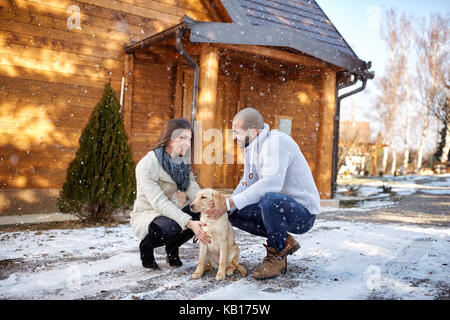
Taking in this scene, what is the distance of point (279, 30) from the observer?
732 cm

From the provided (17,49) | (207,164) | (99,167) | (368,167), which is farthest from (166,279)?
(368,167)

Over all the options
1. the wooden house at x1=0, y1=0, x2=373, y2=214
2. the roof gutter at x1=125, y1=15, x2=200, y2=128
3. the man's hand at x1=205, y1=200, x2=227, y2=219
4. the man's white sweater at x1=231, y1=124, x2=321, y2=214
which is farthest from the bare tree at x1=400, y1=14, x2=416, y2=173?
the man's hand at x1=205, y1=200, x2=227, y2=219

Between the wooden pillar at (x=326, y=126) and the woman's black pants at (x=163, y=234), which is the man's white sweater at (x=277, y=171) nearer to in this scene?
the woman's black pants at (x=163, y=234)

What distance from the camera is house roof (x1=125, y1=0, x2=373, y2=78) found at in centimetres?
681

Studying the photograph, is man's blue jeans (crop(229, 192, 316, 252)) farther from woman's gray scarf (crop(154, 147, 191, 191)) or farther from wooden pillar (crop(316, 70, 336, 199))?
wooden pillar (crop(316, 70, 336, 199))

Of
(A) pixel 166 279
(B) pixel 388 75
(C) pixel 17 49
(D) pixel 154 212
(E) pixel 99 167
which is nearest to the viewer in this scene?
(A) pixel 166 279

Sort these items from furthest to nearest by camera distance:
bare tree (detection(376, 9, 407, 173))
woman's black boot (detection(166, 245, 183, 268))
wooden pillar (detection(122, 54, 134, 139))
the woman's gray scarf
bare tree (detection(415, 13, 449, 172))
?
bare tree (detection(376, 9, 407, 173)), bare tree (detection(415, 13, 449, 172)), wooden pillar (detection(122, 54, 134, 139)), woman's black boot (detection(166, 245, 183, 268)), the woman's gray scarf

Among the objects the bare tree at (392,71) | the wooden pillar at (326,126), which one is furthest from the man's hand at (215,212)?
the bare tree at (392,71)

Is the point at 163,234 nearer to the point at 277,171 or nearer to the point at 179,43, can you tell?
the point at 277,171

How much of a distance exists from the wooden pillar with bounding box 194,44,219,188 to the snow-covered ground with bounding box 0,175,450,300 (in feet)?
6.60

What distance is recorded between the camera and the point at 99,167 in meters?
5.96

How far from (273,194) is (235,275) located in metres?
0.81
